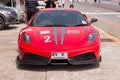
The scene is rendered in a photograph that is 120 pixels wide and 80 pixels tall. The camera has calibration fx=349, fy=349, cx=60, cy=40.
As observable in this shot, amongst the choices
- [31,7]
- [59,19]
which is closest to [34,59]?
[59,19]

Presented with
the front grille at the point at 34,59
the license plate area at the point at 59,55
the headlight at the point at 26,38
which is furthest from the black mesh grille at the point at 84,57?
the headlight at the point at 26,38

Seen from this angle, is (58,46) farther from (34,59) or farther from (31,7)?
(31,7)

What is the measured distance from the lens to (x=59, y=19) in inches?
350

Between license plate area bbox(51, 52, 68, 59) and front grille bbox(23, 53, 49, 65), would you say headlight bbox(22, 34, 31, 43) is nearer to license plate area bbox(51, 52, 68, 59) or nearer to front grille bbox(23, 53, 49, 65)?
front grille bbox(23, 53, 49, 65)

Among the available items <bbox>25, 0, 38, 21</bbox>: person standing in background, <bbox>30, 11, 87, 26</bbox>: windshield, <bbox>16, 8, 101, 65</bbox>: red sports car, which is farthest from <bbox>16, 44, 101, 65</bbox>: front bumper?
<bbox>25, 0, 38, 21</bbox>: person standing in background

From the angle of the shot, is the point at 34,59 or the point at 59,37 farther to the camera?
the point at 59,37

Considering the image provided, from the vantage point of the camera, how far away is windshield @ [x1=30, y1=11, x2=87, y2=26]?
874 cm

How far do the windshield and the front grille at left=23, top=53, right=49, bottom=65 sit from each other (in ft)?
4.52

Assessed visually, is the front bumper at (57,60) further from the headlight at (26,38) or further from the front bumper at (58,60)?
the headlight at (26,38)

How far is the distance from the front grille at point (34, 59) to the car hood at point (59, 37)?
23 centimetres

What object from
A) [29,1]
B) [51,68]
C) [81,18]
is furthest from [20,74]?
[29,1]

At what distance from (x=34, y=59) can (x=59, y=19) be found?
1.75 meters

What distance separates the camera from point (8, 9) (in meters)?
17.5

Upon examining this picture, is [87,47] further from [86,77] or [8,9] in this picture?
[8,9]
